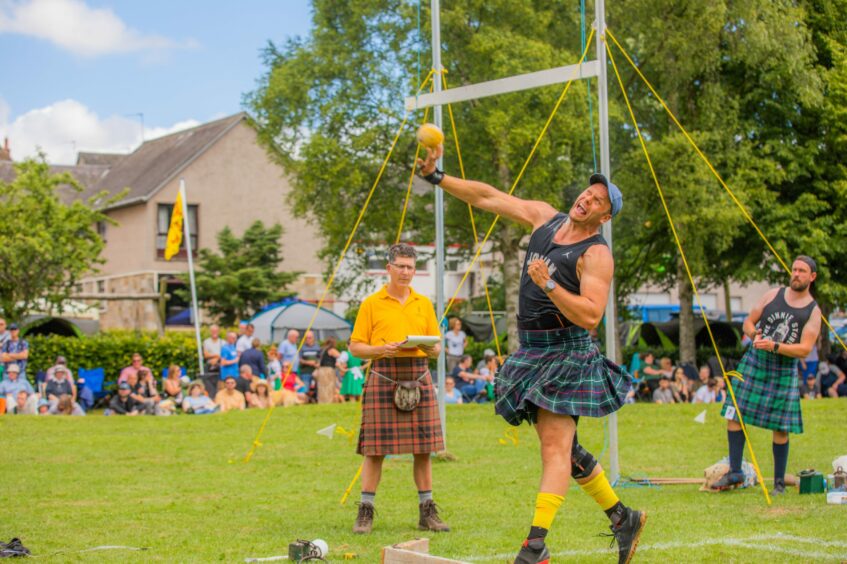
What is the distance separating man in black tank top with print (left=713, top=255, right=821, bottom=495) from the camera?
7430 millimetres

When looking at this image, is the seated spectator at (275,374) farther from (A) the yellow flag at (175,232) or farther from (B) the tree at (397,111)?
(A) the yellow flag at (175,232)

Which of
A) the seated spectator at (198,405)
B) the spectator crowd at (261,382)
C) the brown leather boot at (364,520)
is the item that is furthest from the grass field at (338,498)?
the seated spectator at (198,405)

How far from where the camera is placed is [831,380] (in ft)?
57.8

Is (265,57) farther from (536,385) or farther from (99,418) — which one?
(536,385)

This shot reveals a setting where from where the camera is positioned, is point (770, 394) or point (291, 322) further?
point (291, 322)

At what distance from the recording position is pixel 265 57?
23.0 m

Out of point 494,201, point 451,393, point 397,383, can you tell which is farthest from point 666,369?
point 494,201

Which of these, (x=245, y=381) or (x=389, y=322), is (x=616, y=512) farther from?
(x=245, y=381)

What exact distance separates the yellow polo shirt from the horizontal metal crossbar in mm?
1967

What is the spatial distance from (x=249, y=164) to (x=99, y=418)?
22263 mm

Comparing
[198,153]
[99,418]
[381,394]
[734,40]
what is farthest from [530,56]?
[198,153]

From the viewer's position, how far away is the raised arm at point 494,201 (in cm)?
530

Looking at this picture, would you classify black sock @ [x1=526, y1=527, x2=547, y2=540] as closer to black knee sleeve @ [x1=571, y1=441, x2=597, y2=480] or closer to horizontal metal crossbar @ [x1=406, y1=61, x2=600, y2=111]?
black knee sleeve @ [x1=571, y1=441, x2=597, y2=480]

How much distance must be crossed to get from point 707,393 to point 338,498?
9958 mm
